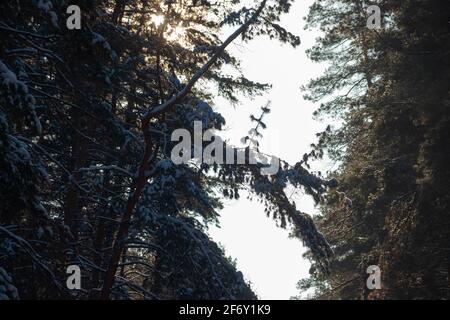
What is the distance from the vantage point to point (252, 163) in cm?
902

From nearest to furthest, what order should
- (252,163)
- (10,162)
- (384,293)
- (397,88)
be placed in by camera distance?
(10,162)
(252,163)
(384,293)
(397,88)

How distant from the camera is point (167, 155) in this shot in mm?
9039

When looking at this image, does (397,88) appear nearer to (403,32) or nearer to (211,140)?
(403,32)

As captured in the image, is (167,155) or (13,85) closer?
(13,85)

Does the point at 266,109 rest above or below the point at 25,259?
above

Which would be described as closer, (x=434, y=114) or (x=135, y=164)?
(x=135, y=164)

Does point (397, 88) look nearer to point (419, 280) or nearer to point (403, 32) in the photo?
point (403, 32)

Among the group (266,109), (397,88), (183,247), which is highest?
(397,88)

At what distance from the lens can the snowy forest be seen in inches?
252

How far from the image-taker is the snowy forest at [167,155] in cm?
639
